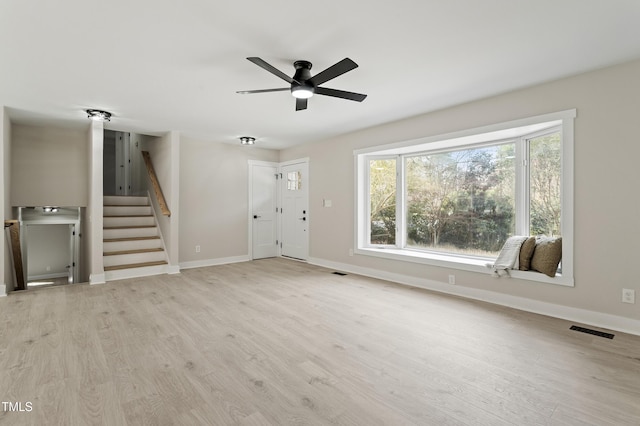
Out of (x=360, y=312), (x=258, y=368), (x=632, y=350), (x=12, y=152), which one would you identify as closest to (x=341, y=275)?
(x=360, y=312)

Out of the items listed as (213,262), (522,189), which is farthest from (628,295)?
(213,262)

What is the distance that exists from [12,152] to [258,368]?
549cm

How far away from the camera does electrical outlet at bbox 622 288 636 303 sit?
2.78 meters

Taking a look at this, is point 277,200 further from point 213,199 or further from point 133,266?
point 133,266

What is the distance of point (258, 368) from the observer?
222cm

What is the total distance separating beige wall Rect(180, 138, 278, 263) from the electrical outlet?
5681 millimetres

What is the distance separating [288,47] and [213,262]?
4.63 m

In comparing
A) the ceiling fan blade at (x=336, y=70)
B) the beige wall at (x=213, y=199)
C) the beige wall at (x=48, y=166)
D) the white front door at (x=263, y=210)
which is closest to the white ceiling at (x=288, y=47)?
the ceiling fan blade at (x=336, y=70)

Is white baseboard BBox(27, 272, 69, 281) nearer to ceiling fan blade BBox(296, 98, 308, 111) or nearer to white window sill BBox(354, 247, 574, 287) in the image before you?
white window sill BBox(354, 247, 574, 287)

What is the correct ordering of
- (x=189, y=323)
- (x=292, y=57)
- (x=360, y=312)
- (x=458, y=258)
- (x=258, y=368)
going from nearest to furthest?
(x=258, y=368)
(x=292, y=57)
(x=189, y=323)
(x=360, y=312)
(x=458, y=258)

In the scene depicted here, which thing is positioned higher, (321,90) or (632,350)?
(321,90)

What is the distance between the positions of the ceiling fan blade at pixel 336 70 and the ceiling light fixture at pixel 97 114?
322 centimetres

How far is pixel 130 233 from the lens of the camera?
18.9 ft

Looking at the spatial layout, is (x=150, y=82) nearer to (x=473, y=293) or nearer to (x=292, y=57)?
(x=292, y=57)
